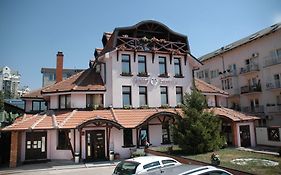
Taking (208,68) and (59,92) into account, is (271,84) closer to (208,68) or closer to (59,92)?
(208,68)

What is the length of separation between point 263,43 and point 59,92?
2788 centimetres

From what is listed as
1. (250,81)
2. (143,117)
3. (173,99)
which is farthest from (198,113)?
(250,81)

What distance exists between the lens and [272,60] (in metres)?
32.2

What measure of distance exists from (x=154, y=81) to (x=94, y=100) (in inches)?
267

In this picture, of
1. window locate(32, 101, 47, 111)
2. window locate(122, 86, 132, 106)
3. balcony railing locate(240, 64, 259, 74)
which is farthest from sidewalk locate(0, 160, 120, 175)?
balcony railing locate(240, 64, 259, 74)

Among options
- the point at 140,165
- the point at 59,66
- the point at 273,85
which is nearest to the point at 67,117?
the point at 59,66

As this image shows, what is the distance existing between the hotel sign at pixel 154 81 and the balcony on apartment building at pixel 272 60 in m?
14.9

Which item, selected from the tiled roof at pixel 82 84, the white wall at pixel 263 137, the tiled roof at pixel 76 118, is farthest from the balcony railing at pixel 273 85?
the tiled roof at pixel 82 84

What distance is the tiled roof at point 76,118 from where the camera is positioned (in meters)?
20.3

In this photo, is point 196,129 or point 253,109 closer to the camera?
point 196,129

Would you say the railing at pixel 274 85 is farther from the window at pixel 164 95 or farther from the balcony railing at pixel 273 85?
the window at pixel 164 95

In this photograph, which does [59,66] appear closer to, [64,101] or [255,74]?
[64,101]

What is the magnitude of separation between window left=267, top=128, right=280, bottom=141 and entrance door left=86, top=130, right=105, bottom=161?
18.0m

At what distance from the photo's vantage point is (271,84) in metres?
32.5
